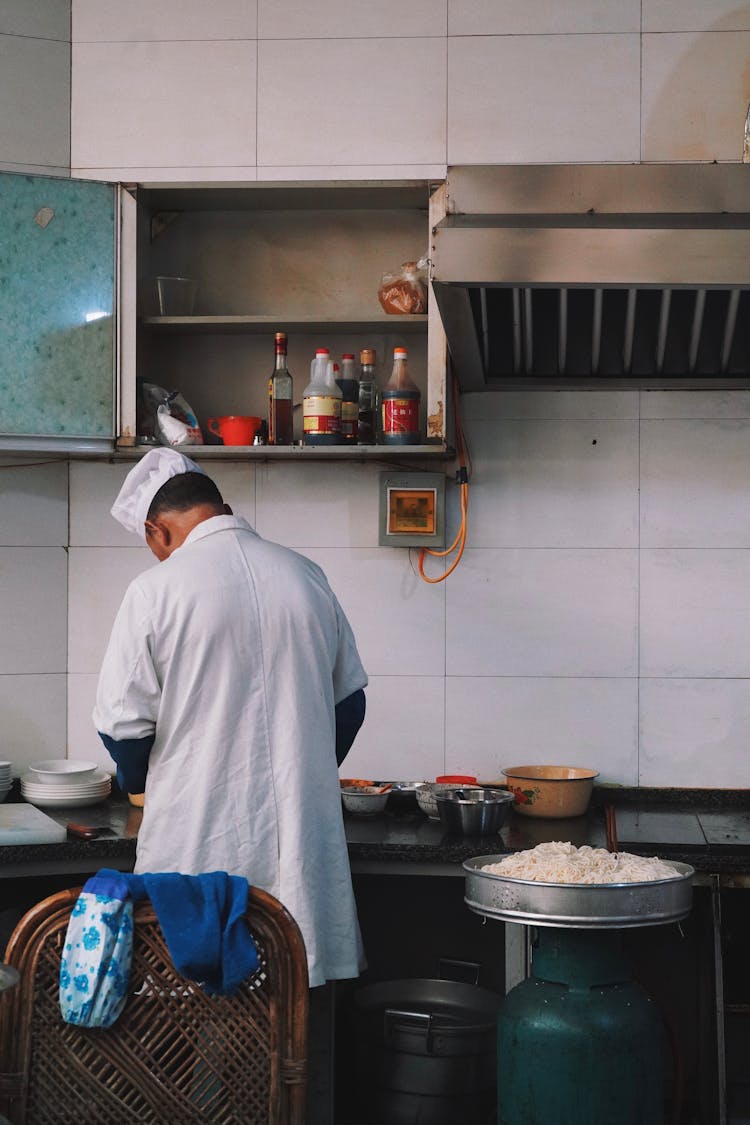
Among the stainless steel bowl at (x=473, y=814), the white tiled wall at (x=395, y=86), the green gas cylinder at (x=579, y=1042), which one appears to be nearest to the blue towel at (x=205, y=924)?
the green gas cylinder at (x=579, y=1042)

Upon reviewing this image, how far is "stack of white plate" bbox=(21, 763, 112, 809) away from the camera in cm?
343

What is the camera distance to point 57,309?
3.47 m

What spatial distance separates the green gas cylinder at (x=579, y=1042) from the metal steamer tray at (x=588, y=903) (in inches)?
5.5

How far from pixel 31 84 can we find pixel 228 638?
202cm

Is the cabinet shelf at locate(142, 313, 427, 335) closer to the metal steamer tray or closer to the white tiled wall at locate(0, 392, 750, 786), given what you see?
the white tiled wall at locate(0, 392, 750, 786)

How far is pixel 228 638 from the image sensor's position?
8.70 feet

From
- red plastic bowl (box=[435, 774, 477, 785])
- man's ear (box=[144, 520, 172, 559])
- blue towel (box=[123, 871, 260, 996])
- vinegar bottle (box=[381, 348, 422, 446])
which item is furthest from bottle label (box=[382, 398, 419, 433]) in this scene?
blue towel (box=[123, 871, 260, 996])

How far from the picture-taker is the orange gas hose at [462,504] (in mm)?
3674

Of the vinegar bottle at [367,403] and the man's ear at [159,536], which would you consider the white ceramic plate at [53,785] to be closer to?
the man's ear at [159,536]

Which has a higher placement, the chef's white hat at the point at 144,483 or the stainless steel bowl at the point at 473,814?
the chef's white hat at the point at 144,483

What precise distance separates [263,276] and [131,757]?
1749 mm

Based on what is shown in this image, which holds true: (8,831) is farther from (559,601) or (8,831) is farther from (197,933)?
(559,601)

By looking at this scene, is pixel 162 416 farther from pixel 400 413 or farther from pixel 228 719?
pixel 228 719

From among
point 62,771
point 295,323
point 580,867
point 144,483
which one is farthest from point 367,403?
point 580,867
